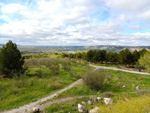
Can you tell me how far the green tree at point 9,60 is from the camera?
14.5 m

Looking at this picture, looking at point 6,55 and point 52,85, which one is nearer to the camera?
point 52,85

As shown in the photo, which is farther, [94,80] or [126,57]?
[126,57]

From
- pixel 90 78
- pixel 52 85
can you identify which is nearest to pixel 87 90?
pixel 90 78

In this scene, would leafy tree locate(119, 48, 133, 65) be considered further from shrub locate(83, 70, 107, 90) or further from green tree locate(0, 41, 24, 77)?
green tree locate(0, 41, 24, 77)

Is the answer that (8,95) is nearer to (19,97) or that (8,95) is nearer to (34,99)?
(19,97)

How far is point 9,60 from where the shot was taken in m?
14.9

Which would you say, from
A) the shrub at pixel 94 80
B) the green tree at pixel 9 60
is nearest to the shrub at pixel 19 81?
the green tree at pixel 9 60

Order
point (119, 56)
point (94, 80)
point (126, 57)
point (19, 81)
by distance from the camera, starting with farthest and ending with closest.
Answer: point (119, 56) → point (126, 57) → point (19, 81) → point (94, 80)

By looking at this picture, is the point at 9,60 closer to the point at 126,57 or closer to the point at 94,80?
the point at 94,80

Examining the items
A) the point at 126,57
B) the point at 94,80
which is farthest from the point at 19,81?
the point at 126,57

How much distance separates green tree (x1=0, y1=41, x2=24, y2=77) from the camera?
47.7ft

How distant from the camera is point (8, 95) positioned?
9867 mm

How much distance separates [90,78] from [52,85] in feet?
18.5

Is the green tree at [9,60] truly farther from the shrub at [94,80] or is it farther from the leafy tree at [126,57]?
the leafy tree at [126,57]
